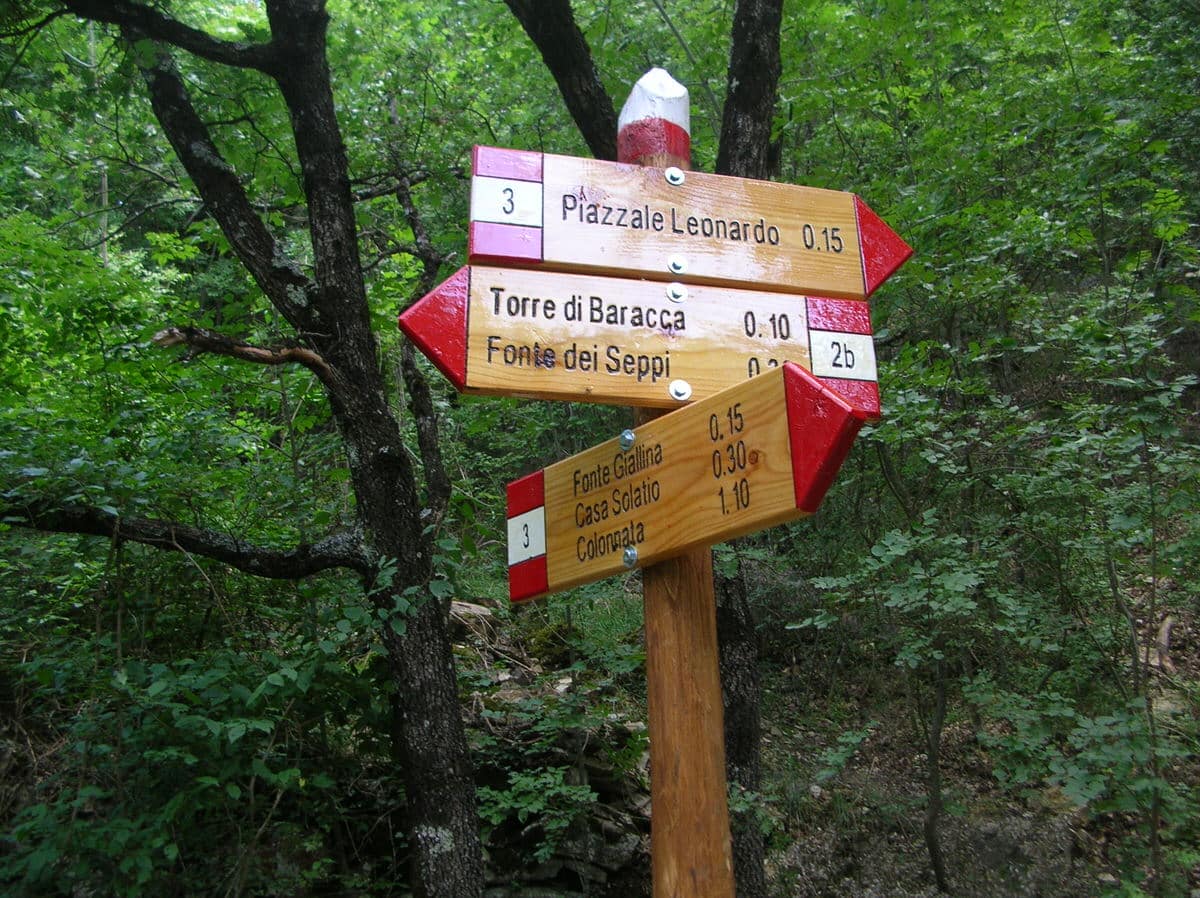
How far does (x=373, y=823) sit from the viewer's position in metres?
4.19

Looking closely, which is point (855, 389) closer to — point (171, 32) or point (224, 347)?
point (224, 347)

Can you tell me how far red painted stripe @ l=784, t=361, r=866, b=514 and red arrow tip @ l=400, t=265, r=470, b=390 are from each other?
742 millimetres

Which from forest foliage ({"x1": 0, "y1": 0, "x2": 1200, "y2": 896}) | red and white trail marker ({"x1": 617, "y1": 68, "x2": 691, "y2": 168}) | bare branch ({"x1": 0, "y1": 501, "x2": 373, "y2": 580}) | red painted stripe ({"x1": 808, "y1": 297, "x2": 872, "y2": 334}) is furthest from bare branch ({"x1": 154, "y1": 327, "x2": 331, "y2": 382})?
red painted stripe ({"x1": 808, "y1": 297, "x2": 872, "y2": 334})

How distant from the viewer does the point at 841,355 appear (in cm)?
222

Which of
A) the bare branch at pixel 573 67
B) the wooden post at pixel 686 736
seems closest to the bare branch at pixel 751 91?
the bare branch at pixel 573 67

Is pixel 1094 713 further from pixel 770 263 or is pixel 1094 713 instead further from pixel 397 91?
pixel 397 91

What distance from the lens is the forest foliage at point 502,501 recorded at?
11.2 ft

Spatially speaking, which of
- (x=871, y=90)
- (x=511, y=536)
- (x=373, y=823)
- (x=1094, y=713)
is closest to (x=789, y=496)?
(x=511, y=536)

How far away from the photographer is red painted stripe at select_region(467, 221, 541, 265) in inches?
82.5

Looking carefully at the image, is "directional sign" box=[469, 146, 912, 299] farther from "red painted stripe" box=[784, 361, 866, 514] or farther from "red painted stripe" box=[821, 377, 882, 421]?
"red painted stripe" box=[784, 361, 866, 514]

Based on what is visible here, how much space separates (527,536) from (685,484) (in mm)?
610

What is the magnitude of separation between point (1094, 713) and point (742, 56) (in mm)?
3914

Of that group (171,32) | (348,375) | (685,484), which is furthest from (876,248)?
(171,32)

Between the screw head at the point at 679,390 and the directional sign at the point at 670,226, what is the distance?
0.28 metres
